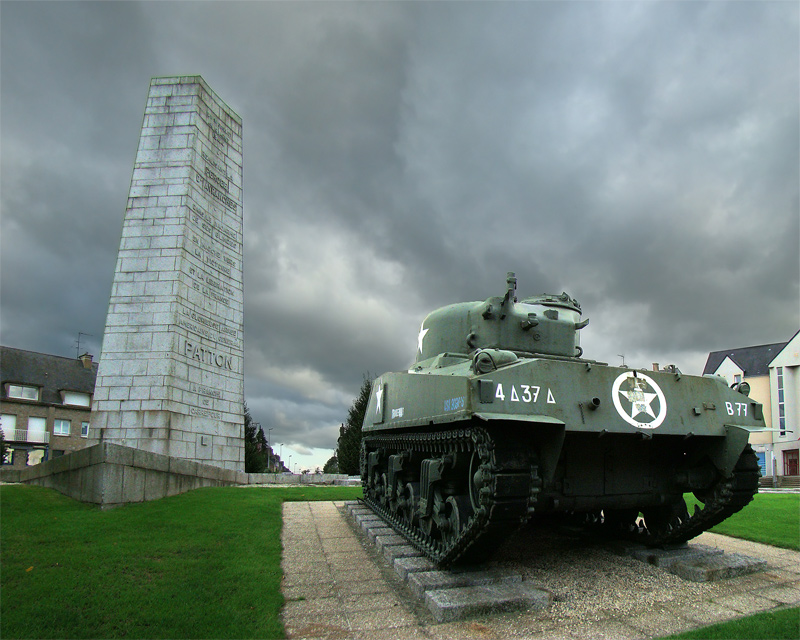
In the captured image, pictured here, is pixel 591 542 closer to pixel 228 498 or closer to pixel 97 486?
pixel 228 498

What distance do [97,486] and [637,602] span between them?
7.83 metres

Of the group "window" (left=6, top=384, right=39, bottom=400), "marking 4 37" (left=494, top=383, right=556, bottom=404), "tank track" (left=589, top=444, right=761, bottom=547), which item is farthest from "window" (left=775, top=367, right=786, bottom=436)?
"window" (left=6, top=384, right=39, bottom=400)

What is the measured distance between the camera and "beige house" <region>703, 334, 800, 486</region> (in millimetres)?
33562

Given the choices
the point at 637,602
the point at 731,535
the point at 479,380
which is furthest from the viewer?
the point at 731,535

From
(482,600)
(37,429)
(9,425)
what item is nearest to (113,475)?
(482,600)

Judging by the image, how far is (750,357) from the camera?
39719 millimetres

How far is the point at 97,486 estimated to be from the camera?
908cm

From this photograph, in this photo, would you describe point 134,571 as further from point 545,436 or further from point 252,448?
point 252,448

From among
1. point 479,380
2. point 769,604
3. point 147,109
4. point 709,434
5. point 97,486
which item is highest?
point 147,109

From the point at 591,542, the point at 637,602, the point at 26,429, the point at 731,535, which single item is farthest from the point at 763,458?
the point at 26,429

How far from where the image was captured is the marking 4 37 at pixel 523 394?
5.58 metres

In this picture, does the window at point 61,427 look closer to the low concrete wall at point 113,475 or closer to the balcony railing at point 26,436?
the balcony railing at point 26,436

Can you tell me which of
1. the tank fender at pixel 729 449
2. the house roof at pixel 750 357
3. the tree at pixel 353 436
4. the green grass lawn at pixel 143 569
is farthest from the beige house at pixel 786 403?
the tank fender at pixel 729 449

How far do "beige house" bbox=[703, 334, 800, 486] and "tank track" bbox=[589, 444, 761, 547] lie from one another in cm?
2722
